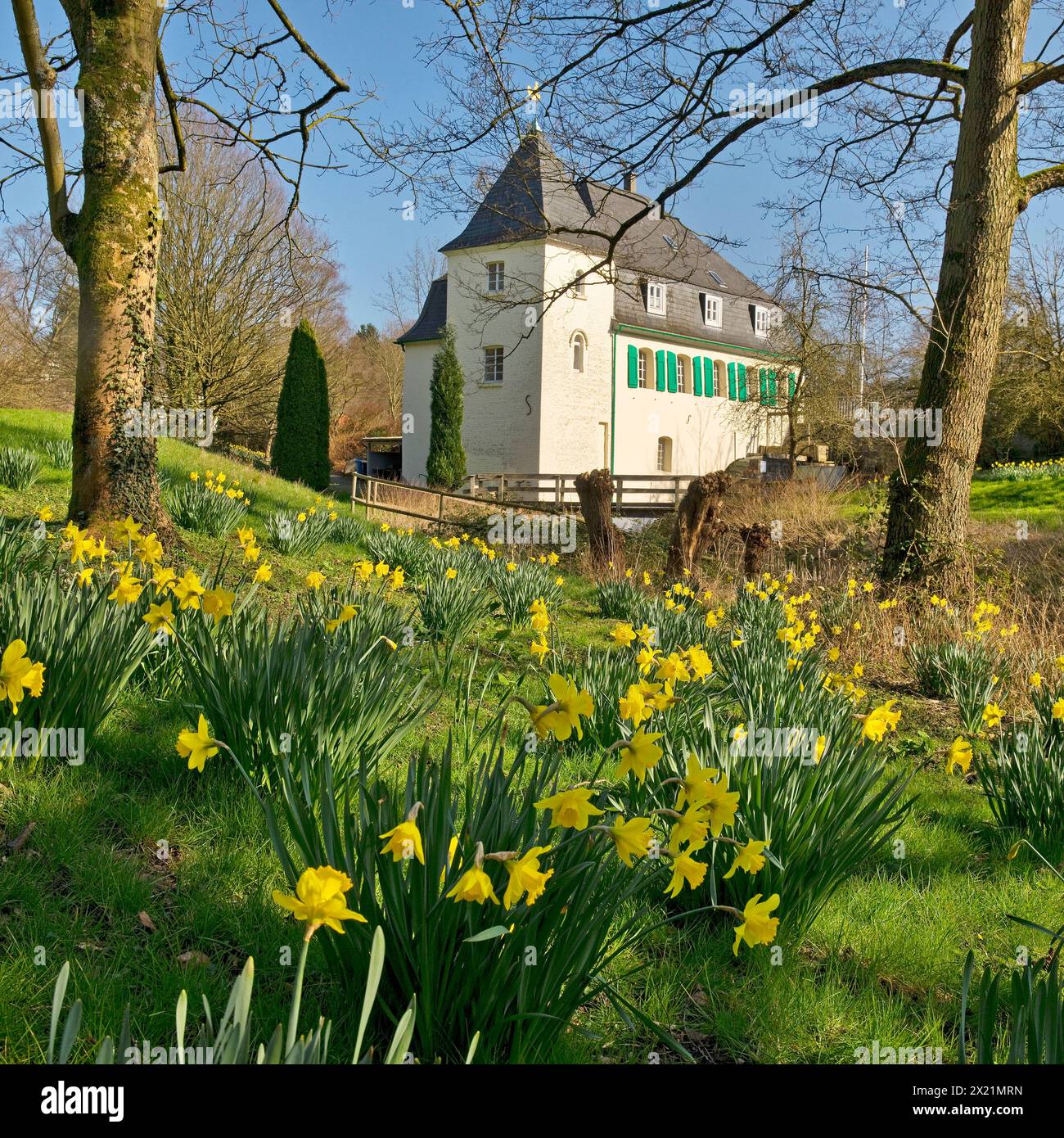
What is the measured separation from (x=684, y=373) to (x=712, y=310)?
134 inches

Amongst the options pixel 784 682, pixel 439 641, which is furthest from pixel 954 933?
pixel 439 641

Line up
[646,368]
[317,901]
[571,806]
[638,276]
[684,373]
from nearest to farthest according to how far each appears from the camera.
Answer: [317,901] → [571,806] → [638,276] → [646,368] → [684,373]

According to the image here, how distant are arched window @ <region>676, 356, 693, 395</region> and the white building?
0.12ft

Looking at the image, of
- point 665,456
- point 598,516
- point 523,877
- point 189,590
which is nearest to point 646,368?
point 665,456

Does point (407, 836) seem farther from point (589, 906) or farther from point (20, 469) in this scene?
point (20, 469)

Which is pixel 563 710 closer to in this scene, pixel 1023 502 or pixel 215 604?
pixel 215 604

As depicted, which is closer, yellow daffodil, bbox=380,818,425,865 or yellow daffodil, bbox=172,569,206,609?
yellow daffodil, bbox=380,818,425,865

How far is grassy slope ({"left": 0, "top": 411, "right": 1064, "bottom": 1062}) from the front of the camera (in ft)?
5.94

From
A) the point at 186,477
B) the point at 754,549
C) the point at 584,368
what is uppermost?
the point at 584,368

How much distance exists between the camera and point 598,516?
10750 mm

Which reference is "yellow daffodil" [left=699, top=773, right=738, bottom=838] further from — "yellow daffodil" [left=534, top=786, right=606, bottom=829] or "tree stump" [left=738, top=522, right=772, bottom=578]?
"tree stump" [left=738, top=522, right=772, bottom=578]

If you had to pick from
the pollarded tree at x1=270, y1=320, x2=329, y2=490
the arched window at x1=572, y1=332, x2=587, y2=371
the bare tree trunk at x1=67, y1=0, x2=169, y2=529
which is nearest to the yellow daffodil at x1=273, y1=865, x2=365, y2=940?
the bare tree trunk at x1=67, y1=0, x2=169, y2=529

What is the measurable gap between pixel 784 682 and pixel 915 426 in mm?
5351
